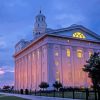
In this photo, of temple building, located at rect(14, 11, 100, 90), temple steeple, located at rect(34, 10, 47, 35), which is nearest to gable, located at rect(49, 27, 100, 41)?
temple building, located at rect(14, 11, 100, 90)

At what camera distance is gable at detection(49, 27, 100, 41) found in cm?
7606

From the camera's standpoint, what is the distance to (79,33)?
8000cm

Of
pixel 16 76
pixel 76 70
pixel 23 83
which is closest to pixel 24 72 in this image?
pixel 23 83

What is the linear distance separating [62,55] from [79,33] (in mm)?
9624

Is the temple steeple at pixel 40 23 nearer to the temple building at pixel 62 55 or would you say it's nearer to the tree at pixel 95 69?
the temple building at pixel 62 55

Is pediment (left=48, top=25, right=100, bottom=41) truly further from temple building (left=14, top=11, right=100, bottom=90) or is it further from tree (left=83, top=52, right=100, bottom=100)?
tree (left=83, top=52, right=100, bottom=100)

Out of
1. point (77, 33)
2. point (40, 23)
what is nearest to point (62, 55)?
point (77, 33)

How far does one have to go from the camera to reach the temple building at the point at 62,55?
238ft

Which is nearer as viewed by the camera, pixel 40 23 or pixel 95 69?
pixel 95 69

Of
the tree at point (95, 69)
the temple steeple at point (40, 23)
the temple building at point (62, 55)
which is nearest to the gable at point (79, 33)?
the temple building at point (62, 55)

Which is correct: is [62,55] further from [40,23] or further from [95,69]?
[95,69]

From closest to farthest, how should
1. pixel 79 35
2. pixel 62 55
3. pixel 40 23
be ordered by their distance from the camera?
pixel 62 55 → pixel 79 35 → pixel 40 23

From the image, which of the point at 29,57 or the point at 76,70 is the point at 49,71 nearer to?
the point at 76,70

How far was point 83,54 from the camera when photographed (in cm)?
8000
